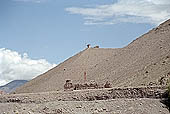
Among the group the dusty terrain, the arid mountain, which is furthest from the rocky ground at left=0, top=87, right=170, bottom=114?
the arid mountain

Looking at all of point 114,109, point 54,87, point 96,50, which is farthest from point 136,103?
point 96,50

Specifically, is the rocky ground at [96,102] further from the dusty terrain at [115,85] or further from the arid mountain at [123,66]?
the arid mountain at [123,66]

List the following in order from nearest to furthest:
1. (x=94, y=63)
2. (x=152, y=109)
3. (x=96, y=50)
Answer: (x=152, y=109) → (x=94, y=63) → (x=96, y=50)

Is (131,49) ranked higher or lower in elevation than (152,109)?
higher

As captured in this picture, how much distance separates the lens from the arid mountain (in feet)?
154

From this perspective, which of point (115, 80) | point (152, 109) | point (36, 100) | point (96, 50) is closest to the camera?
point (152, 109)

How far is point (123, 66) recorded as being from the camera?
5978 centimetres

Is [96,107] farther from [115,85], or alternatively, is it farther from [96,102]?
[115,85]

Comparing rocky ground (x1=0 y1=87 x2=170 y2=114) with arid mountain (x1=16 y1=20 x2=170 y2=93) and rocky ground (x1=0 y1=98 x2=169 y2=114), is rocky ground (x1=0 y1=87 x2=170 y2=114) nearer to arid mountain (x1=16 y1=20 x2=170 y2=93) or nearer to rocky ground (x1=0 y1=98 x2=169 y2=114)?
rocky ground (x1=0 y1=98 x2=169 y2=114)

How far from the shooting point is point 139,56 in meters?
60.6

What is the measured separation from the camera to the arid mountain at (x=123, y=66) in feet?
154

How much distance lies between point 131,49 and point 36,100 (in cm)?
2963

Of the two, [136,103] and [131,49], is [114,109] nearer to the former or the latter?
[136,103]

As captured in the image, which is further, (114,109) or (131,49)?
(131,49)
